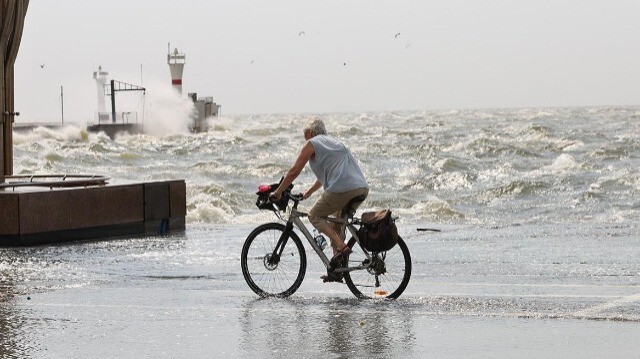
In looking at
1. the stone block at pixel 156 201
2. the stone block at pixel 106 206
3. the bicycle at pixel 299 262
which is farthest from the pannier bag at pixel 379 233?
the stone block at pixel 156 201

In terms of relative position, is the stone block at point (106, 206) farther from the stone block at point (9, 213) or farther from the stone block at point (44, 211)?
the stone block at point (9, 213)

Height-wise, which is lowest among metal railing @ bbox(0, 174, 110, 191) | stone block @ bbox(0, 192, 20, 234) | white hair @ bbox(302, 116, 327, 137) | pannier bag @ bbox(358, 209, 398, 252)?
stone block @ bbox(0, 192, 20, 234)

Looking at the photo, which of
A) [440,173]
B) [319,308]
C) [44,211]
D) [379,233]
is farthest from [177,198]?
[440,173]

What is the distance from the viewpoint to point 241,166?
53656 millimetres

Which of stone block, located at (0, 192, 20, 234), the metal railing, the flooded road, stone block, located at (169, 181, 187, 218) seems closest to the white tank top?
the flooded road

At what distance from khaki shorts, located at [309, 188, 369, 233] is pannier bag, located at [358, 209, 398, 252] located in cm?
26

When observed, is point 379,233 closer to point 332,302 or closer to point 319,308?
point 332,302

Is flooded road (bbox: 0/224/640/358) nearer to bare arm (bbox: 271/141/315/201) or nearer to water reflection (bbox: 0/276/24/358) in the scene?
water reflection (bbox: 0/276/24/358)

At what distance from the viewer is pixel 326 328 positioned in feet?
28.9

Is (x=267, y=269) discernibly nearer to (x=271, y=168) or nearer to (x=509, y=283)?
(x=509, y=283)

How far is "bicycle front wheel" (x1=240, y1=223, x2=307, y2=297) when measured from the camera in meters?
10.7

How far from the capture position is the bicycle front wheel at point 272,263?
10672mm

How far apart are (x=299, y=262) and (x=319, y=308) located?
90 cm

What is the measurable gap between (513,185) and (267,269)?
27.3 meters
